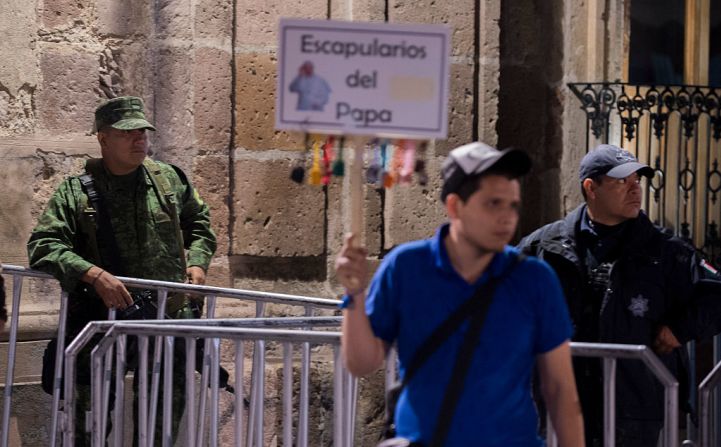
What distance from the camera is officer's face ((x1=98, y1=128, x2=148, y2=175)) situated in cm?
689

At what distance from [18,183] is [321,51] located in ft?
13.0

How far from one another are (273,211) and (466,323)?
4.35 m

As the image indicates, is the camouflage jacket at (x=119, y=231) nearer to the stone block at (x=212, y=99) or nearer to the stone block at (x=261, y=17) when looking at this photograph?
the stone block at (x=212, y=99)

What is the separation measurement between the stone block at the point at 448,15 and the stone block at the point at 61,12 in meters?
1.55

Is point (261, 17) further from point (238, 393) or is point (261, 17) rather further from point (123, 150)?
point (238, 393)

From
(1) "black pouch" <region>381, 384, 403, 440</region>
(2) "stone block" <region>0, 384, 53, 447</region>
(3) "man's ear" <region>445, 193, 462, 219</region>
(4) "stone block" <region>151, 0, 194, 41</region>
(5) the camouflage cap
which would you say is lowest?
(2) "stone block" <region>0, 384, 53, 447</region>

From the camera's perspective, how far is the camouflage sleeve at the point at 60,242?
6605 mm

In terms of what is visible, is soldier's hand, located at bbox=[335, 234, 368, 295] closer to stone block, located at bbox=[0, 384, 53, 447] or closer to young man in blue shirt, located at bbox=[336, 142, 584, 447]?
young man in blue shirt, located at bbox=[336, 142, 584, 447]

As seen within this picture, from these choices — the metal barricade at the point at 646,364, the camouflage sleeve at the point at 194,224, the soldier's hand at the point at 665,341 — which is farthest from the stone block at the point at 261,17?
the metal barricade at the point at 646,364

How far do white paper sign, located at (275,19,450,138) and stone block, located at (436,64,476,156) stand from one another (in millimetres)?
4259

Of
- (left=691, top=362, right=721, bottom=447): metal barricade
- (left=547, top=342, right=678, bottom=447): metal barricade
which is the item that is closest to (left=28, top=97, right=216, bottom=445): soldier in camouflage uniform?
(left=691, top=362, right=721, bottom=447): metal barricade

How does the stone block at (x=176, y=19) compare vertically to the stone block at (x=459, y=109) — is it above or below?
above

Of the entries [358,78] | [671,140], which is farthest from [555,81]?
[358,78]

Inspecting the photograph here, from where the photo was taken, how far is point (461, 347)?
3.94 metres
